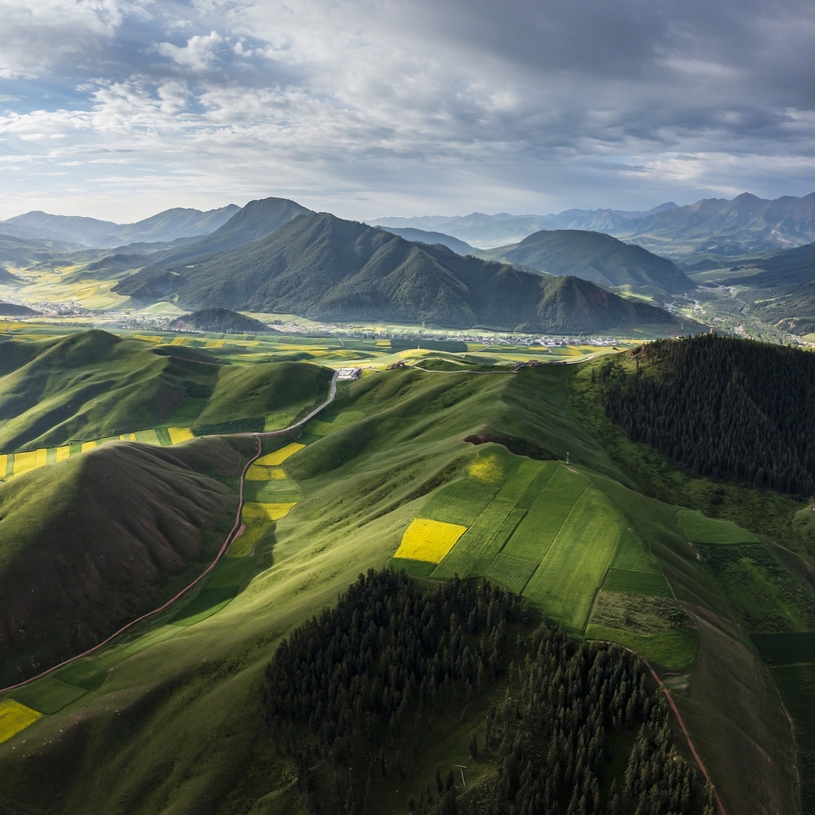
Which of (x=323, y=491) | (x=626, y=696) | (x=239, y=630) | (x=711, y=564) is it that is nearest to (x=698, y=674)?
(x=626, y=696)

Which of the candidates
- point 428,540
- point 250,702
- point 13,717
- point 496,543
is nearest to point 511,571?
point 496,543

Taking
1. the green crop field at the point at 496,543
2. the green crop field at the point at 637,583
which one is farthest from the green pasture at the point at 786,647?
the green crop field at the point at 496,543

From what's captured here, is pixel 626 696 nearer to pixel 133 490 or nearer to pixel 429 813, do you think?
pixel 429 813

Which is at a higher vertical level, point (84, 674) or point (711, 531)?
point (711, 531)

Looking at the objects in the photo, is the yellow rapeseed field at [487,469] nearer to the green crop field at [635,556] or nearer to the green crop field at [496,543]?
the green crop field at [496,543]

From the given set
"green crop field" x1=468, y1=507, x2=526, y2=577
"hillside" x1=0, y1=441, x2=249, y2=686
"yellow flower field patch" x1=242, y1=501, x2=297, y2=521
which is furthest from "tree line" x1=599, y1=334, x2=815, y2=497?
"hillside" x1=0, y1=441, x2=249, y2=686

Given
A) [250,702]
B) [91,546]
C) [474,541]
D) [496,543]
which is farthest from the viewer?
[91,546]

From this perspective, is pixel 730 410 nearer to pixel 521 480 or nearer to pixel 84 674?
pixel 521 480
